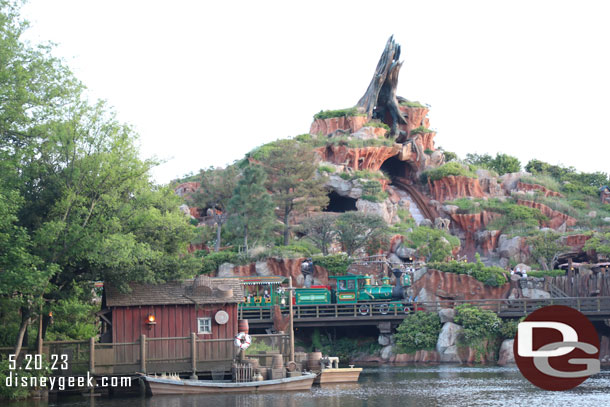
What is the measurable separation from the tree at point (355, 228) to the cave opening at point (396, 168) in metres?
20.1

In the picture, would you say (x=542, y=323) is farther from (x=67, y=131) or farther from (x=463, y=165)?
(x=463, y=165)

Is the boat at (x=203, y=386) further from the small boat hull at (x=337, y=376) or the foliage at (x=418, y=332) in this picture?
the foliage at (x=418, y=332)

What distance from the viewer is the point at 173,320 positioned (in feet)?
108

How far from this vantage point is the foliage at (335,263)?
51500 mm

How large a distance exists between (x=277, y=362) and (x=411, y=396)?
5.50 m

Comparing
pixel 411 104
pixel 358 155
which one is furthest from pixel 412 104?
pixel 358 155

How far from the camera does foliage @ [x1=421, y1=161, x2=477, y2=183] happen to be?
7244 cm

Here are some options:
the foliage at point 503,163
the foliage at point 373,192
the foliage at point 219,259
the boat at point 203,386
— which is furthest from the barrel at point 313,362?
the foliage at point 503,163

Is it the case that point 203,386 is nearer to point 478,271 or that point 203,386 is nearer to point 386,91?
point 478,271

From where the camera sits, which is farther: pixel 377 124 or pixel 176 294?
pixel 377 124

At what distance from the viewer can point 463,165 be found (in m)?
77.4

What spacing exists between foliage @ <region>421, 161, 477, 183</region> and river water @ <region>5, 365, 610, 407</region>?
38.8 m

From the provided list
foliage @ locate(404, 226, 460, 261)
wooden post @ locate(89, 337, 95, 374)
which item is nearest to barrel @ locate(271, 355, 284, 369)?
wooden post @ locate(89, 337, 95, 374)

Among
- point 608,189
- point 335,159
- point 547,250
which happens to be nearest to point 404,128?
point 335,159
